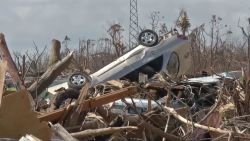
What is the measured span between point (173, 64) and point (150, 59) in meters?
0.62

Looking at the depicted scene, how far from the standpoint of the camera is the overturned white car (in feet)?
32.7

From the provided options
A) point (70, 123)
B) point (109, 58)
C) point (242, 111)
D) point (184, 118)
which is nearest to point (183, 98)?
point (242, 111)

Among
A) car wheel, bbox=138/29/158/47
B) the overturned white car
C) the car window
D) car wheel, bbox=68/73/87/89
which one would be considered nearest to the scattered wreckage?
car wheel, bbox=68/73/87/89

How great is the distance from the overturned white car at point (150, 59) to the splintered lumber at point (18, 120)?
17.5 feet

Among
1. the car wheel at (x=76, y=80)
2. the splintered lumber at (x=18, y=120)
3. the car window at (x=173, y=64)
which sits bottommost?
the splintered lumber at (x=18, y=120)

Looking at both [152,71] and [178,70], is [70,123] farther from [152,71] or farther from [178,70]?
[178,70]

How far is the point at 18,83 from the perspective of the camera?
5797 millimetres

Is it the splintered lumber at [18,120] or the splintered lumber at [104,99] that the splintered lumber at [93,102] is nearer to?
the splintered lumber at [104,99]

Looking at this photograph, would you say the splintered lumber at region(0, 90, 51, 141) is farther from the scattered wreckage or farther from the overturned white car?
the overturned white car

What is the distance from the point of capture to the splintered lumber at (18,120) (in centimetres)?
414

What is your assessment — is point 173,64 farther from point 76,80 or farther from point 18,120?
point 18,120

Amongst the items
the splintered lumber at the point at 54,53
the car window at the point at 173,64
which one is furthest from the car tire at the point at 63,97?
the car window at the point at 173,64

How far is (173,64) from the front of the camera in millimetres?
10703

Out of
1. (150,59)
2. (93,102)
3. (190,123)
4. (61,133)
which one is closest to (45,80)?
(93,102)
